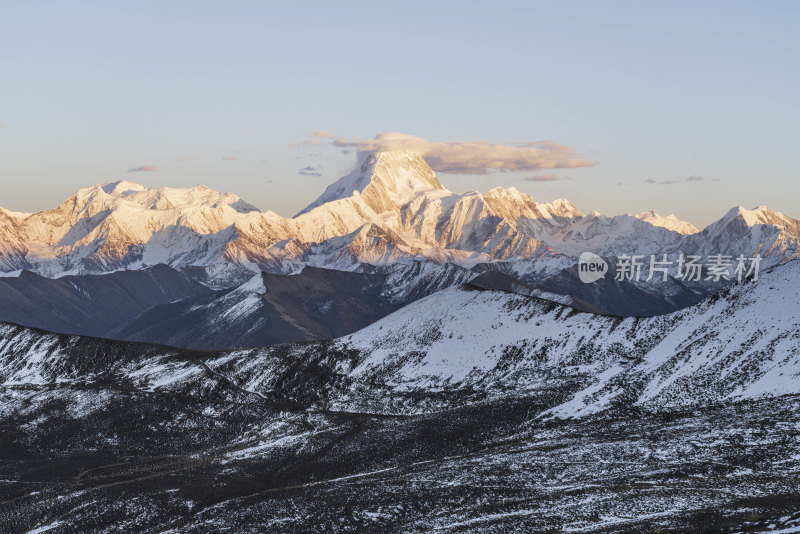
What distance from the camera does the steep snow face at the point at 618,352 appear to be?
441 ft

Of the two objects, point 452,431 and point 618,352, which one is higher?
point 618,352

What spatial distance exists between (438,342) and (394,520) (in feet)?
350

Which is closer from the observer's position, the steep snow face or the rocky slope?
the rocky slope

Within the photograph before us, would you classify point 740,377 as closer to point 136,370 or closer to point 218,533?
point 218,533

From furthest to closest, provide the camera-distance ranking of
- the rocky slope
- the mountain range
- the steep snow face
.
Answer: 1. the steep snow face
2. the rocky slope
3. the mountain range

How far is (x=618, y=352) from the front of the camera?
164m

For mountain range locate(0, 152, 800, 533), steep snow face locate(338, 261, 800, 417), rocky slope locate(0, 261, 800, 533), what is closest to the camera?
mountain range locate(0, 152, 800, 533)

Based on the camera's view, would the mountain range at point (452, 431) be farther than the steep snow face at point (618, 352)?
No

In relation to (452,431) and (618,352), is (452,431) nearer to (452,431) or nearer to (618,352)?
(452,431)

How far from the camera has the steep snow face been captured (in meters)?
134

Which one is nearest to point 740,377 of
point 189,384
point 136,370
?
point 189,384

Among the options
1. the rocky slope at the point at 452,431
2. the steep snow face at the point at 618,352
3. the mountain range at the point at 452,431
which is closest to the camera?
the mountain range at the point at 452,431

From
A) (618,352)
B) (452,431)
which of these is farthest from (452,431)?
(618,352)

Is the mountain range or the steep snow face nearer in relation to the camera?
the mountain range
